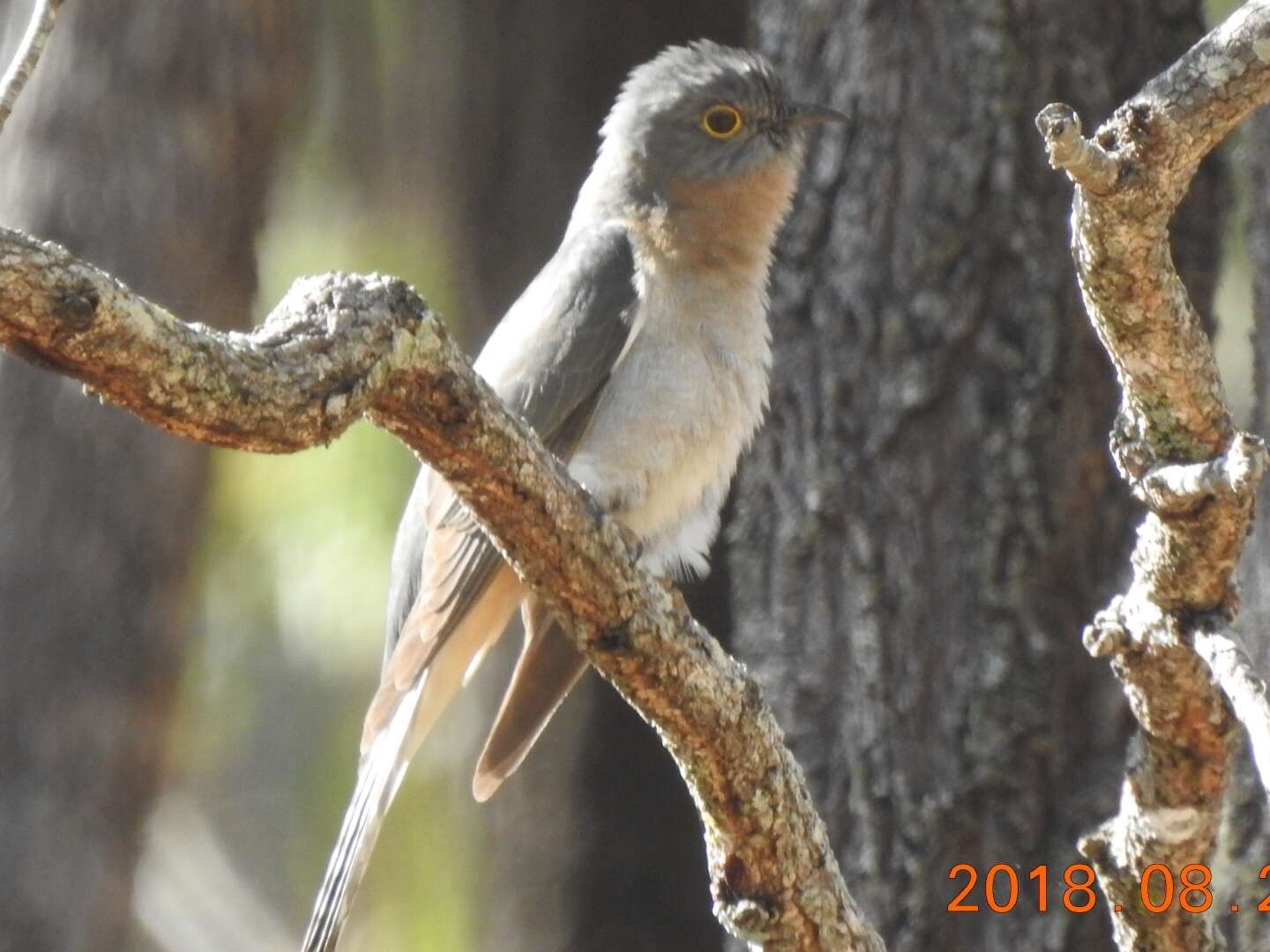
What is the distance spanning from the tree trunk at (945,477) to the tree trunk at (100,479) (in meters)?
1.99

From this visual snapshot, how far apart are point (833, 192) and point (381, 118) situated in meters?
3.42

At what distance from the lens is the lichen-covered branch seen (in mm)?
2449

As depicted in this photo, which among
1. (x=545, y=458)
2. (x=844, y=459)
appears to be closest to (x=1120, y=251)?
(x=545, y=458)

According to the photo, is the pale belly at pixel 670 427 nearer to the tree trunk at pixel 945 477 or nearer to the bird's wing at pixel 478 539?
the bird's wing at pixel 478 539

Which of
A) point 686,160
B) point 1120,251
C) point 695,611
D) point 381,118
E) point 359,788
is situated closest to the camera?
point 1120,251

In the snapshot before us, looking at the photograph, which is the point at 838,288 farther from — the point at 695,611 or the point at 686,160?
the point at 695,611

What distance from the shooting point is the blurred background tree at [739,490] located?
5.11 metres

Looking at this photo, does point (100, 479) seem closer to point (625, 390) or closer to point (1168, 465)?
point (625, 390)

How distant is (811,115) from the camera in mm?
4918

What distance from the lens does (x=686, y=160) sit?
492 centimetres

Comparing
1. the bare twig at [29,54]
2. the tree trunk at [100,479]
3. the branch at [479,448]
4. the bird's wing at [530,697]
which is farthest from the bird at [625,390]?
the bare twig at [29,54]

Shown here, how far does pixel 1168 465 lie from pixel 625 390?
1.80 meters

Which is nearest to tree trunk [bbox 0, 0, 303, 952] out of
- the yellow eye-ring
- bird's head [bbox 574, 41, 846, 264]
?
bird's head [bbox 574, 41, 846, 264]

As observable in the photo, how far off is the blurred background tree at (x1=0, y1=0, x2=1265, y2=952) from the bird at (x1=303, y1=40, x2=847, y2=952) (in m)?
0.57
